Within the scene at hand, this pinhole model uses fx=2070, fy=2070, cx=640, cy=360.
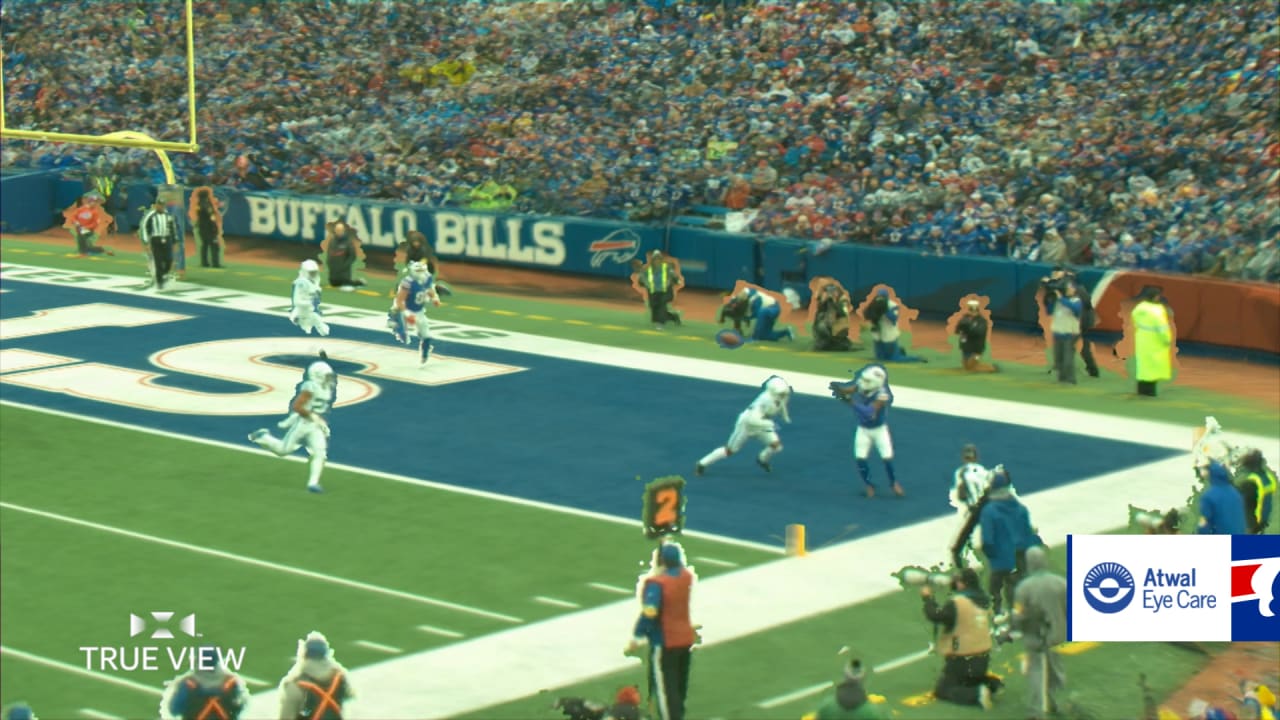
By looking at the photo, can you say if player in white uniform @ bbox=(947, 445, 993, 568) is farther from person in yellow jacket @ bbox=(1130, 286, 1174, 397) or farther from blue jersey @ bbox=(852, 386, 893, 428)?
person in yellow jacket @ bbox=(1130, 286, 1174, 397)

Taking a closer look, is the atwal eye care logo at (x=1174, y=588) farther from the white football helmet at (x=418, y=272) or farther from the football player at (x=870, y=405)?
the white football helmet at (x=418, y=272)

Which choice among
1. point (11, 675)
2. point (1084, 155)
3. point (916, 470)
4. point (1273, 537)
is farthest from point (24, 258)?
point (1273, 537)

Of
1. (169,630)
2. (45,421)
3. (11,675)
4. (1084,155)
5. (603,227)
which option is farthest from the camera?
(603,227)

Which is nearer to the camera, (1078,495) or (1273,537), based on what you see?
(1273,537)

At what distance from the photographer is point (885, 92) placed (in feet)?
139

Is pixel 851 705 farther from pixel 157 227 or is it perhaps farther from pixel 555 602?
pixel 157 227

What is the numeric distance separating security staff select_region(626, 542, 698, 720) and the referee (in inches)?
968

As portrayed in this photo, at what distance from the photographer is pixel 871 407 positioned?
22.2 metres

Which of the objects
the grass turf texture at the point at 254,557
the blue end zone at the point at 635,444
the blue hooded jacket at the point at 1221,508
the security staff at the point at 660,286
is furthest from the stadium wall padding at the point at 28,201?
the blue hooded jacket at the point at 1221,508

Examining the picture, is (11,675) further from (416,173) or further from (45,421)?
(416,173)

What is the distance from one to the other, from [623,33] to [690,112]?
484cm

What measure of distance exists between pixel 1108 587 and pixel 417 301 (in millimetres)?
15658

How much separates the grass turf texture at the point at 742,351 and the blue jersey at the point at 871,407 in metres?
7.03

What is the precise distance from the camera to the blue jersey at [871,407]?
2217cm
